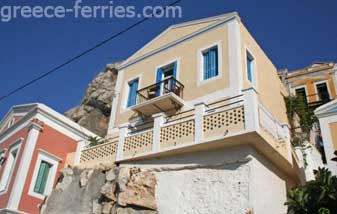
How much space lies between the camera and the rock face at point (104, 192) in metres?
9.95

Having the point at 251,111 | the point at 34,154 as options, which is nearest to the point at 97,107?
the point at 34,154

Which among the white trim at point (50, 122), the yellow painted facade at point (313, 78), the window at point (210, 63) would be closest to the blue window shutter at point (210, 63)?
the window at point (210, 63)

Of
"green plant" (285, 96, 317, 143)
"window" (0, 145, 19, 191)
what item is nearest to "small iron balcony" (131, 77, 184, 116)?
"window" (0, 145, 19, 191)

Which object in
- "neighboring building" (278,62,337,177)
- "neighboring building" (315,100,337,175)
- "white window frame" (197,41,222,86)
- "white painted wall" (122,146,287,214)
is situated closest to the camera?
"white painted wall" (122,146,287,214)

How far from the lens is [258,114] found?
30.1ft

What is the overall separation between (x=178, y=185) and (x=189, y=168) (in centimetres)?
62

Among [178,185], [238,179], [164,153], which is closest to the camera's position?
[238,179]

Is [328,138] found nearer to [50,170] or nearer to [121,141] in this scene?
[121,141]

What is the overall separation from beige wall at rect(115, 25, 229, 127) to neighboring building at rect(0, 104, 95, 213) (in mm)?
2736

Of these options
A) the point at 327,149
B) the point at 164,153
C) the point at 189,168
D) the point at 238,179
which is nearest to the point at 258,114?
the point at 238,179

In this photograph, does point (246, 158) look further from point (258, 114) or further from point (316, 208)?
point (316, 208)

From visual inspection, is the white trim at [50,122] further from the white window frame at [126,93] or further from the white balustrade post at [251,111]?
the white balustrade post at [251,111]

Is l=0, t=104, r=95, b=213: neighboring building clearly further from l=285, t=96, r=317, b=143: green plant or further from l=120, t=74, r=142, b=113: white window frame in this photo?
l=285, t=96, r=317, b=143: green plant

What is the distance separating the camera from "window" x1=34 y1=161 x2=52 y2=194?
14.2m
